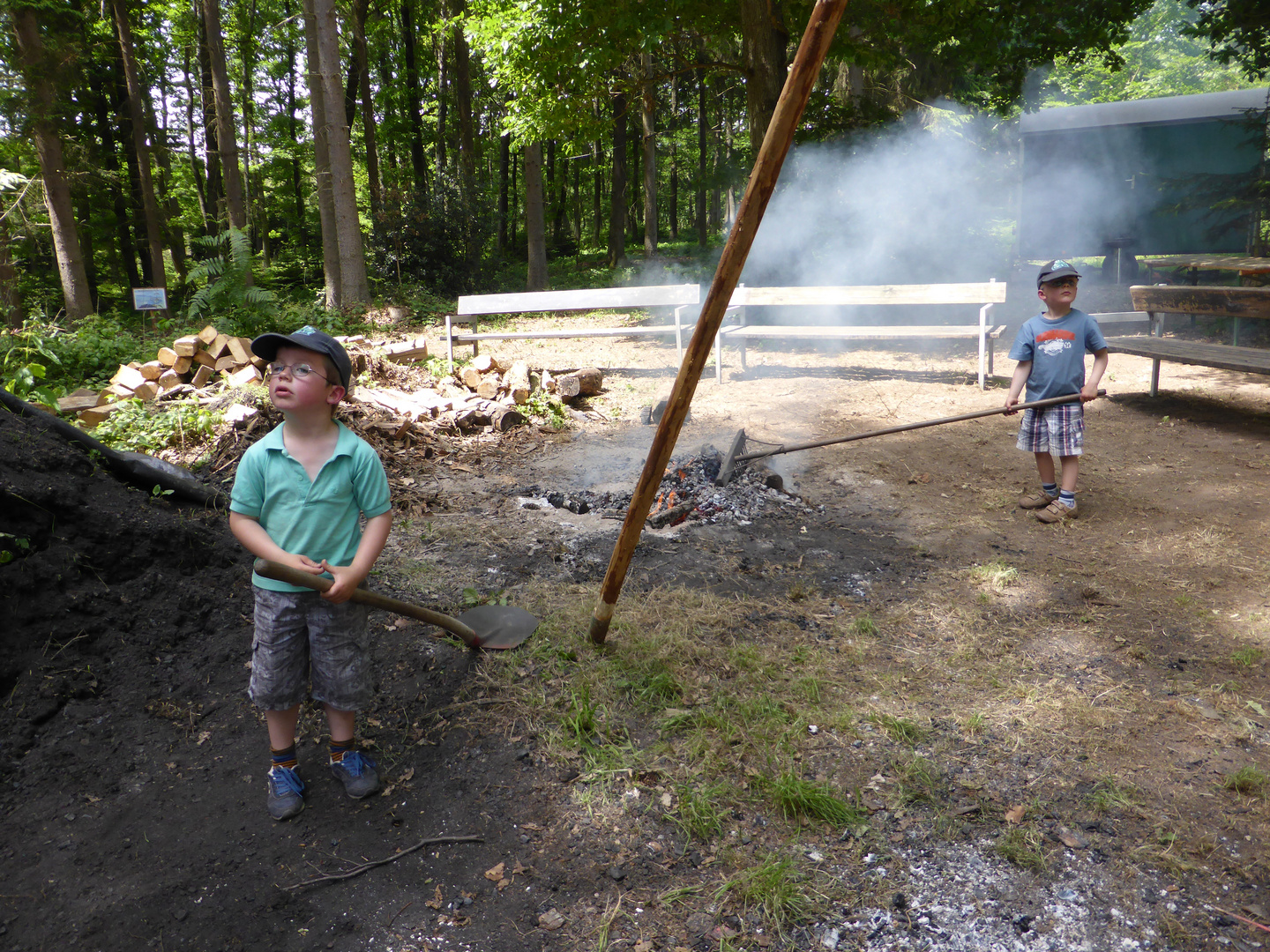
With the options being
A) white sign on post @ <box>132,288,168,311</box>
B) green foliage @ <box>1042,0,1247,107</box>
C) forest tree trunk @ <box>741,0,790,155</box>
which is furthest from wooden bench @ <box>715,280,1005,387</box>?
green foliage @ <box>1042,0,1247,107</box>

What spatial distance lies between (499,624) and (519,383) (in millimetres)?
4871

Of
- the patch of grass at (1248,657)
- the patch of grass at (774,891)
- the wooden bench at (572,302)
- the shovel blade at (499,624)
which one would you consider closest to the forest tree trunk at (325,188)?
the wooden bench at (572,302)

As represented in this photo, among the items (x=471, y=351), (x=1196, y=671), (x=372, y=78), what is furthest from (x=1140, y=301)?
(x=372, y=78)

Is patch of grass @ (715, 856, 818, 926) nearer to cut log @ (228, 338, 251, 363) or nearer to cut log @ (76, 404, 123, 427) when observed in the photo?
cut log @ (76, 404, 123, 427)

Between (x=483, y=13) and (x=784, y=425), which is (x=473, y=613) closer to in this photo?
(x=784, y=425)

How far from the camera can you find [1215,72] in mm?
47906

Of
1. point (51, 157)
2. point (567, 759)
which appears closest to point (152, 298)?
point (51, 157)

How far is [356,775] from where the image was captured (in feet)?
8.55

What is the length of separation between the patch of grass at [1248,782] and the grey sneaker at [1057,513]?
106 inches

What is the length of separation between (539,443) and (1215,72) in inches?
2401

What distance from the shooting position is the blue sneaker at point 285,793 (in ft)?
8.11

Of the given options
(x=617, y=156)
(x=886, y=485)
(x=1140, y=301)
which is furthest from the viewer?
(x=617, y=156)

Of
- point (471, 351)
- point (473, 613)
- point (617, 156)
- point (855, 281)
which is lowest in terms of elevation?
point (473, 613)

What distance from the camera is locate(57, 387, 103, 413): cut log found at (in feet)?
19.8
